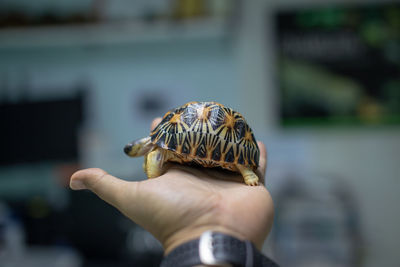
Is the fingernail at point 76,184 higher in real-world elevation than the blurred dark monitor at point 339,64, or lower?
lower

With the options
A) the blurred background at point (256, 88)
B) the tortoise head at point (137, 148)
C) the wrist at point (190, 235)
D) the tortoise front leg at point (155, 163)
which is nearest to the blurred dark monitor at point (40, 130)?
the blurred background at point (256, 88)

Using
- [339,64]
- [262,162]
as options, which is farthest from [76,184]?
[339,64]

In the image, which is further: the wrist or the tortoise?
the tortoise

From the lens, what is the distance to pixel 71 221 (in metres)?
2.27

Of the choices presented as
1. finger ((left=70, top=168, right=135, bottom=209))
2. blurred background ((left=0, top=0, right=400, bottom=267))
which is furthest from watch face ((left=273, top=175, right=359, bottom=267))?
finger ((left=70, top=168, right=135, bottom=209))

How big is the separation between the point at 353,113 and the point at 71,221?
1.96m

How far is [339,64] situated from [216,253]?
2.24 meters

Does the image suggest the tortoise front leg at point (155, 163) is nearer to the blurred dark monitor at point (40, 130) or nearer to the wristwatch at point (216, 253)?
the wristwatch at point (216, 253)

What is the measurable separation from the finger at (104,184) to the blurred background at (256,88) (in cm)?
166

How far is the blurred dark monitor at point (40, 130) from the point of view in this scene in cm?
265

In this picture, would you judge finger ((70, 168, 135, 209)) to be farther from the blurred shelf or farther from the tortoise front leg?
the blurred shelf

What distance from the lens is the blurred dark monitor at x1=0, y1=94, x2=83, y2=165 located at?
2.65 m

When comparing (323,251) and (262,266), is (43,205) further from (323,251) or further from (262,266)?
(262,266)

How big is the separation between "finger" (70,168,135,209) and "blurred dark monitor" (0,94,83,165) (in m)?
1.92
